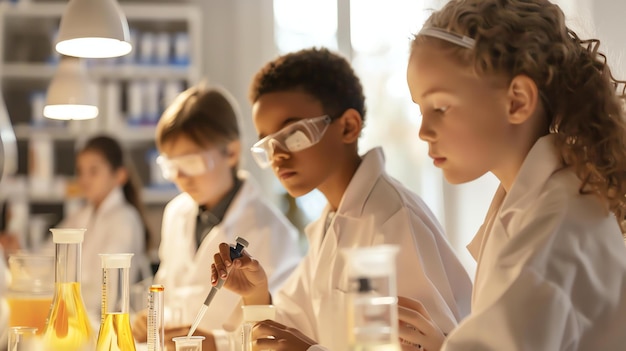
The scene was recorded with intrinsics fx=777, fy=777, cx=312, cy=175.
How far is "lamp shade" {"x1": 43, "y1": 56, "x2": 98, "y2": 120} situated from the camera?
81.6 inches

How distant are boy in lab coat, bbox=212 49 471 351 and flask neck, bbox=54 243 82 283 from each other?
39cm

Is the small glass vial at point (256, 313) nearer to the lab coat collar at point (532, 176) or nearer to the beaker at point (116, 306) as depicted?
the beaker at point (116, 306)

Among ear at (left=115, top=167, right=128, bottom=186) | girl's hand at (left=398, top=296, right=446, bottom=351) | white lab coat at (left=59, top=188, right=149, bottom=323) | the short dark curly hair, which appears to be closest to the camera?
girl's hand at (left=398, top=296, right=446, bottom=351)

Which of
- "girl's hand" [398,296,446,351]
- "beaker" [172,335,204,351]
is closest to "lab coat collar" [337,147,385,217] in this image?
"girl's hand" [398,296,446,351]

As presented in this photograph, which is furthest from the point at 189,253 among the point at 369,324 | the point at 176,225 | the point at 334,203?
the point at 369,324

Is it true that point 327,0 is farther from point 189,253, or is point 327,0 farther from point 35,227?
point 189,253

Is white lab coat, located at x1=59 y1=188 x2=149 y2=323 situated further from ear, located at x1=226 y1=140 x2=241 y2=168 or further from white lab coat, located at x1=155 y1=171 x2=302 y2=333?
ear, located at x1=226 y1=140 x2=241 y2=168

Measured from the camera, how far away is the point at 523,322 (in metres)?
0.99

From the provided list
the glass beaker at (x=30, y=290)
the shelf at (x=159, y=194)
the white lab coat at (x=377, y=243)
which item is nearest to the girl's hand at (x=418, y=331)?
the white lab coat at (x=377, y=243)

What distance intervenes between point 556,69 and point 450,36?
0.58ft

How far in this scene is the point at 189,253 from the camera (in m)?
2.75

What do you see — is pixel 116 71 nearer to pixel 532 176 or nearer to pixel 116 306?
pixel 116 306

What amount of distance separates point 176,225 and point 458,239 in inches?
82.0

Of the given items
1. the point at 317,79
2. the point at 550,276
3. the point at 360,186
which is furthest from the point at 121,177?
the point at 550,276
